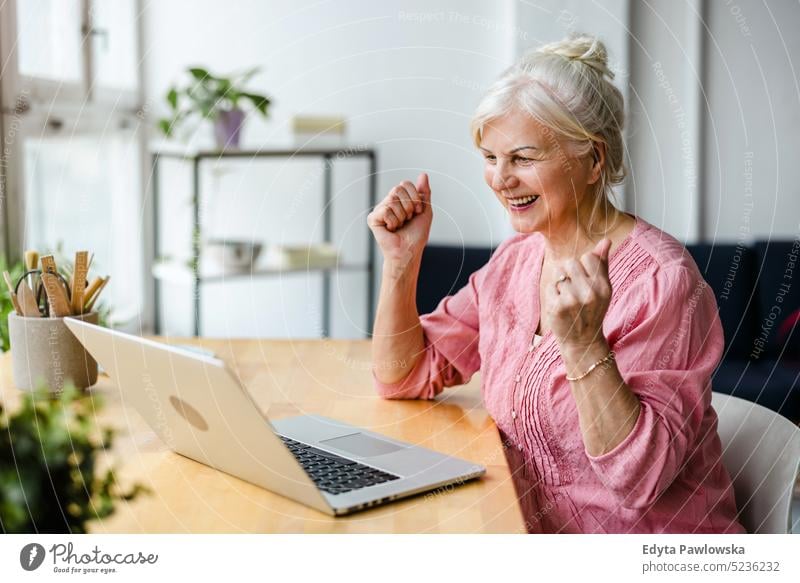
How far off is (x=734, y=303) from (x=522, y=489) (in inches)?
60.0

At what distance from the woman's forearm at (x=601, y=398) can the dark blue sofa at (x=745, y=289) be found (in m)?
1.34

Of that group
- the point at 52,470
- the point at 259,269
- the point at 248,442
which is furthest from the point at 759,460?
the point at 259,269

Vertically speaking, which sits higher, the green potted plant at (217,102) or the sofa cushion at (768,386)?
the green potted plant at (217,102)

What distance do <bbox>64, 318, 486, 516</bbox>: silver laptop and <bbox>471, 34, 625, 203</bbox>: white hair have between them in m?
0.40

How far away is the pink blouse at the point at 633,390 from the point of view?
92 cm

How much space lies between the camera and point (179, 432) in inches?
34.1

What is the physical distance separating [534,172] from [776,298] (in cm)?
156

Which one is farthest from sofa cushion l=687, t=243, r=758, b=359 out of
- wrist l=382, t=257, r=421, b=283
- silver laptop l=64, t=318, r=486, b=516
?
silver laptop l=64, t=318, r=486, b=516

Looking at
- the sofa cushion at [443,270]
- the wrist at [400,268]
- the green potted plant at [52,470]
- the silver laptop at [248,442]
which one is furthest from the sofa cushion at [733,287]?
the green potted plant at [52,470]

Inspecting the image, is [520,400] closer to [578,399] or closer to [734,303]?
[578,399]

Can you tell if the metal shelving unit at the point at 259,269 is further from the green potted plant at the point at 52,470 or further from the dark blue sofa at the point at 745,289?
the green potted plant at the point at 52,470

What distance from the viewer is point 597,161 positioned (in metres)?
1.08
